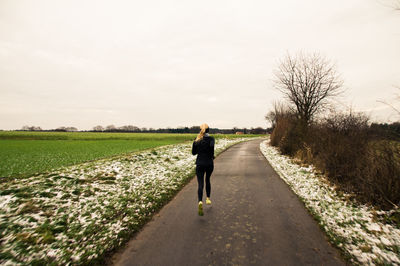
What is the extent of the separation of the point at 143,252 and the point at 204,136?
3.02m

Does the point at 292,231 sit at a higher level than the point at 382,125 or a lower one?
lower

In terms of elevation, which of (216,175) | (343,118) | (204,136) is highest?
(343,118)

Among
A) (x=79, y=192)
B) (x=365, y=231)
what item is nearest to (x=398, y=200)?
(x=365, y=231)

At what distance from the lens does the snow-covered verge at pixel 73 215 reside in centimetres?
322

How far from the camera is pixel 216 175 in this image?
939 cm

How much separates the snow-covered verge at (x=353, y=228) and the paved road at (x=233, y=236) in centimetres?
28

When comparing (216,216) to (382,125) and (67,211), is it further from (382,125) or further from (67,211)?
(382,125)

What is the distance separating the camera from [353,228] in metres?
4.00

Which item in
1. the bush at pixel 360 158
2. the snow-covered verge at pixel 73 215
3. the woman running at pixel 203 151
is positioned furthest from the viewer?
the woman running at pixel 203 151

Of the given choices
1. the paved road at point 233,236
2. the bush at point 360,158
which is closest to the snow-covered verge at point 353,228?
the paved road at point 233,236

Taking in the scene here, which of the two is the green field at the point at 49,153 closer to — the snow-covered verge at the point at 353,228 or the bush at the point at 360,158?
the snow-covered verge at the point at 353,228

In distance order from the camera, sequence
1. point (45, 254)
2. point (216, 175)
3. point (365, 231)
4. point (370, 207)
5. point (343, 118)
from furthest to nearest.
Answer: point (216, 175) < point (343, 118) < point (370, 207) < point (365, 231) < point (45, 254)

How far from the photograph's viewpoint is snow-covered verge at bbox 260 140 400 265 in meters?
3.14

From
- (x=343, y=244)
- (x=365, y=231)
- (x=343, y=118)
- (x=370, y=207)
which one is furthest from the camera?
(x=343, y=118)
